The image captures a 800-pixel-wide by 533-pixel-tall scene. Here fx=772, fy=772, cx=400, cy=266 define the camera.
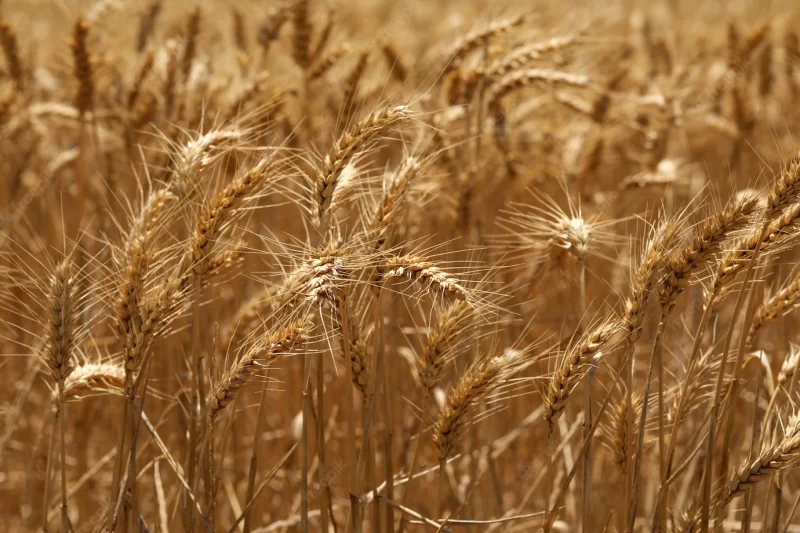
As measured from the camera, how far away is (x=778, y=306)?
4.72ft

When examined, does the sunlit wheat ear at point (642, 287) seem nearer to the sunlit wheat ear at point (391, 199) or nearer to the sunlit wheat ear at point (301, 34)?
the sunlit wheat ear at point (391, 199)

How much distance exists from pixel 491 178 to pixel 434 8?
18.1ft

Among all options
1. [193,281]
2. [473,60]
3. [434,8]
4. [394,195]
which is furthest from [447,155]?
[434,8]

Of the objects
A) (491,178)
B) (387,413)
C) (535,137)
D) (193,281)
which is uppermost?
(535,137)

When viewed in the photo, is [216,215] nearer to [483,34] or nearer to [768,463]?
[768,463]

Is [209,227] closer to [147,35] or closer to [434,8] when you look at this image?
[147,35]

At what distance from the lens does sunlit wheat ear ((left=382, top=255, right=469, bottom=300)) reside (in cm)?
124

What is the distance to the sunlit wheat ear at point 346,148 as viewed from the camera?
1.30 m

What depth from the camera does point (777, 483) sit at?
1.52 m

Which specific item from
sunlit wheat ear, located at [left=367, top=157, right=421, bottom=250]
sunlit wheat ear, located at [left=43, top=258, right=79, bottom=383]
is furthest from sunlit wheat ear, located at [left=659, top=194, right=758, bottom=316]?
Result: sunlit wheat ear, located at [left=43, top=258, right=79, bottom=383]

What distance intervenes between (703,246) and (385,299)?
33.4 inches

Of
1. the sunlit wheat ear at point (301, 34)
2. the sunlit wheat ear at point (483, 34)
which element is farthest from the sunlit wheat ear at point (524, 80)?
the sunlit wheat ear at point (301, 34)

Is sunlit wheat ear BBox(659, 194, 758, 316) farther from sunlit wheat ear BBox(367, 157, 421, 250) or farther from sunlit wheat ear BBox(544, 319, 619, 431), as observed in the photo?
sunlit wheat ear BBox(367, 157, 421, 250)

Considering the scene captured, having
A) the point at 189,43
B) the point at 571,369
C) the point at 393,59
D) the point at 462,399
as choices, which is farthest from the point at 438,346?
the point at 393,59
